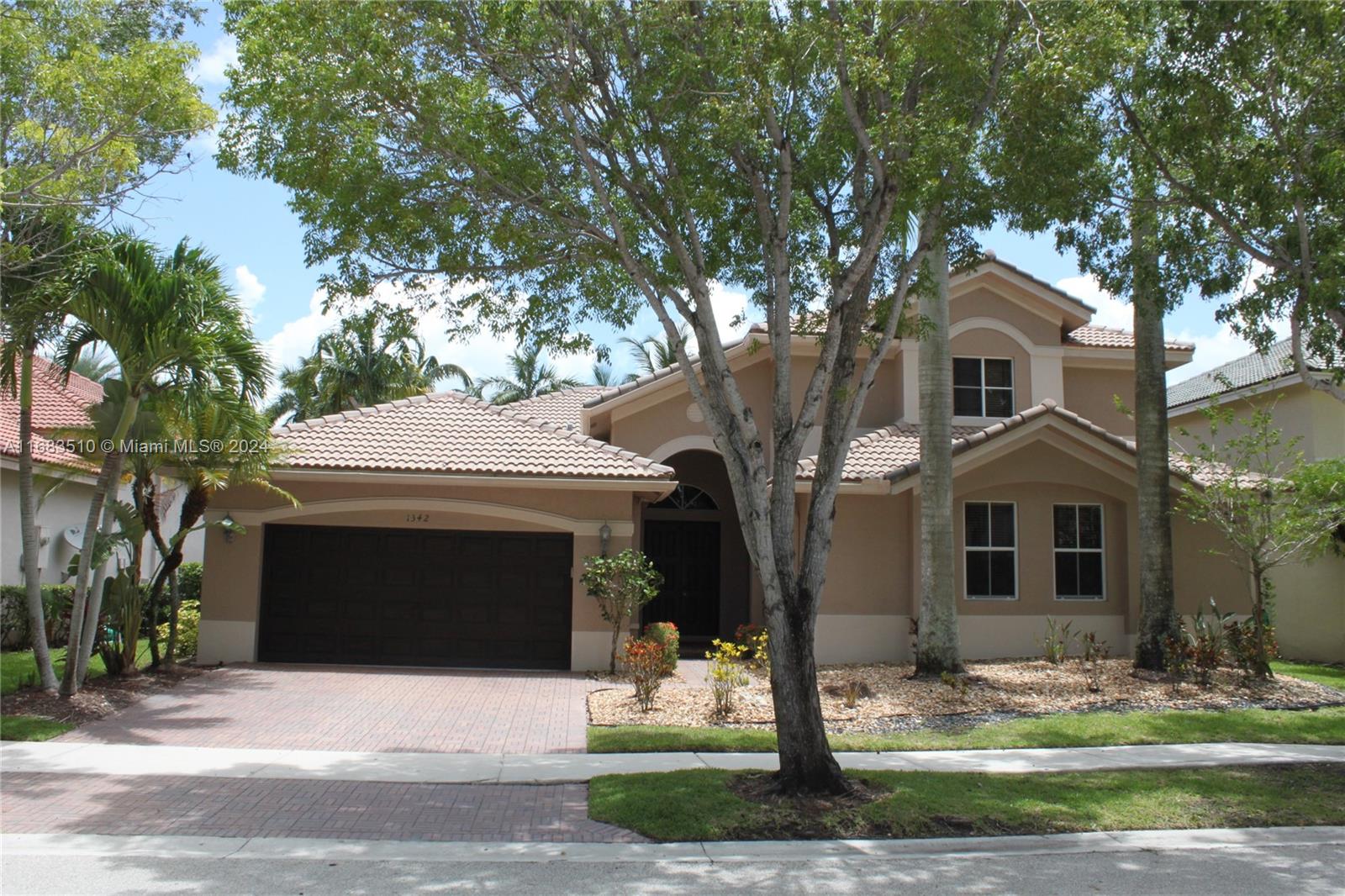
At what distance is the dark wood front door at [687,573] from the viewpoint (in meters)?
22.3

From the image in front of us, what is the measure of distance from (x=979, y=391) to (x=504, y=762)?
1346 centimetres

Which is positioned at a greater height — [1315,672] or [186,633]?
[186,633]

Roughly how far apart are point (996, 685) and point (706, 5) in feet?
32.7

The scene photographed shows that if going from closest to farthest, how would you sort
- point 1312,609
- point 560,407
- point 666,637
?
point 666,637, point 1312,609, point 560,407

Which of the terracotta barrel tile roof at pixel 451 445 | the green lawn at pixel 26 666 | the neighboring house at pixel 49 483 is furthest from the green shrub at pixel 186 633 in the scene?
the terracotta barrel tile roof at pixel 451 445

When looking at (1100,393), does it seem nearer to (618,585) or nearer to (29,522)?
(618,585)

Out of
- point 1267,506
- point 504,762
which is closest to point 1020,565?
point 1267,506

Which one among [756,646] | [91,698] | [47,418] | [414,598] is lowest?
[91,698]

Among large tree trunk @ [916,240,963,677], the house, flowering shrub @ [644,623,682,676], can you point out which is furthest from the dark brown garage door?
large tree trunk @ [916,240,963,677]

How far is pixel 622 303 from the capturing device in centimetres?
1163

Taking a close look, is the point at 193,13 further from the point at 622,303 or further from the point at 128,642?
the point at 128,642

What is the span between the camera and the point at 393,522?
17.2 metres

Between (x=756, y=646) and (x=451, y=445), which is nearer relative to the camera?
(x=756, y=646)

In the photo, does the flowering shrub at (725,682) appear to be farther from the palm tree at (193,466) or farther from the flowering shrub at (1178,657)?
the palm tree at (193,466)
